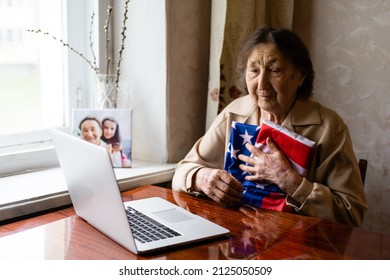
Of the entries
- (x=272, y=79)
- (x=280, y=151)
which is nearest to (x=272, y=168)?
(x=280, y=151)

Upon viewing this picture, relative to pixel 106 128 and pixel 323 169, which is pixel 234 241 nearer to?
pixel 323 169

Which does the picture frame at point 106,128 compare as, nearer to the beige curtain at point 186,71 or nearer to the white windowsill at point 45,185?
the white windowsill at point 45,185

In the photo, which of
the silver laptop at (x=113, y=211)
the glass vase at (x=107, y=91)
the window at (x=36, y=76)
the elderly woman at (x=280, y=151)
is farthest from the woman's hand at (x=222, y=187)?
the window at (x=36, y=76)

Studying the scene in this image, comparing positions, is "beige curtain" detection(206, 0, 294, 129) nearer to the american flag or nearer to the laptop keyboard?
the american flag

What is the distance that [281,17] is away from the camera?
214 cm

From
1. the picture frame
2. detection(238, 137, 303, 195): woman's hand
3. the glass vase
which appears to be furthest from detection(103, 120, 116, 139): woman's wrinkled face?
detection(238, 137, 303, 195): woman's hand

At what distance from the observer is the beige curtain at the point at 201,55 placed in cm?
198

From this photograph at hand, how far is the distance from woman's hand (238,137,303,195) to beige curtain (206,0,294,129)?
430 millimetres

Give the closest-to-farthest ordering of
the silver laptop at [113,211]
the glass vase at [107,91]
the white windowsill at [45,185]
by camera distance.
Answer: the silver laptop at [113,211], the white windowsill at [45,185], the glass vase at [107,91]

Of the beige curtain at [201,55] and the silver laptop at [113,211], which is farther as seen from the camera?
the beige curtain at [201,55]
